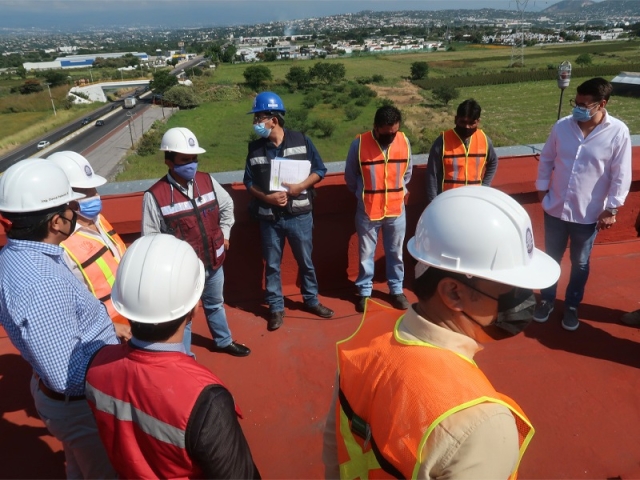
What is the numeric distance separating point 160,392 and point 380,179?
2444 millimetres

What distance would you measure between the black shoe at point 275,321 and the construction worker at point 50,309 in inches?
63.2

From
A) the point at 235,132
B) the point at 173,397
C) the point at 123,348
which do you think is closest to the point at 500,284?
the point at 173,397

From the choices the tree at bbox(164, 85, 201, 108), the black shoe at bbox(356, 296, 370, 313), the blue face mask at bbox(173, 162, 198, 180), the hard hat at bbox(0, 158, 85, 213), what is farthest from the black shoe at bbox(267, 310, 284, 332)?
the tree at bbox(164, 85, 201, 108)

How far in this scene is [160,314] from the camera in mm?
1446

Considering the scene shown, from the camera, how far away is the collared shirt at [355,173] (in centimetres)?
347

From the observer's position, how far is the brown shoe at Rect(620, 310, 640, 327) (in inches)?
131

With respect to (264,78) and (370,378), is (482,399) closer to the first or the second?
(370,378)

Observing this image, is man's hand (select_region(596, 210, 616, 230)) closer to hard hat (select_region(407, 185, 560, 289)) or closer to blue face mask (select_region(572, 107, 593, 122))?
blue face mask (select_region(572, 107, 593, 122))

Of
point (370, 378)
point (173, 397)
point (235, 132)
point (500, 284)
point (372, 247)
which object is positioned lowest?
point (235, 132)

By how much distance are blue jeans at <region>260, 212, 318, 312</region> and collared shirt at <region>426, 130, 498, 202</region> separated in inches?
38.2

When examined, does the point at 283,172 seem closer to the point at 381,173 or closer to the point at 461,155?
the point at 381,173

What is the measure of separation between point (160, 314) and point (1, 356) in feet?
8.27

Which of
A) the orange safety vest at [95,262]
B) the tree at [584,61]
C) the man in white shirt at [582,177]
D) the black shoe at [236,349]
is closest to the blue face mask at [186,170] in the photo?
the orange safety vest at [95,262]

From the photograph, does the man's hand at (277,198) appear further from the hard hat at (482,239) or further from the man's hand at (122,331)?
the hard hat at (482,239)
